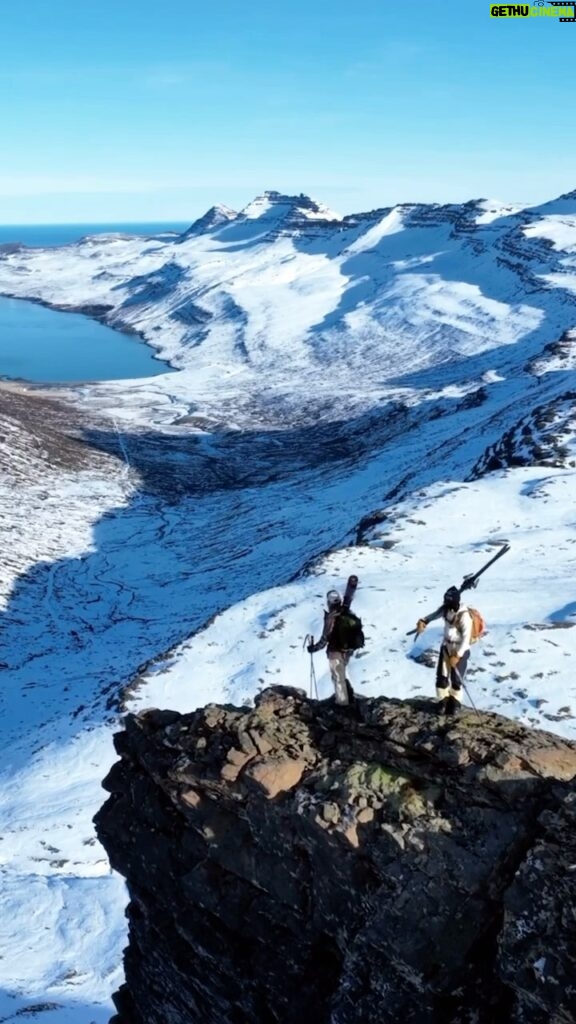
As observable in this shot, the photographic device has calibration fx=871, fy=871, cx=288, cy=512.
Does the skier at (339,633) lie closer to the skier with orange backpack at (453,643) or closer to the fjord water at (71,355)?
the skier with orange backpack at (453,643)

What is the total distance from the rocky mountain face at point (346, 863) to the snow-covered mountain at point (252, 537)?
8447 millimetres

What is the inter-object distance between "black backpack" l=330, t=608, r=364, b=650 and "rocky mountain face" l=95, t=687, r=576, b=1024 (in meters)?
0.97

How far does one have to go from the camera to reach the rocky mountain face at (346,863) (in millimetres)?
8852

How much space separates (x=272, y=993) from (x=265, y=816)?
237 centimetres

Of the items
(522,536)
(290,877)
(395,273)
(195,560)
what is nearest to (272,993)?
(290,877)

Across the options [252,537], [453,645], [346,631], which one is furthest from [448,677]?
[252,537]

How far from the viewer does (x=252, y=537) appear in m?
64.1

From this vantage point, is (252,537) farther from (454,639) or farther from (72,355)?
(72,355)

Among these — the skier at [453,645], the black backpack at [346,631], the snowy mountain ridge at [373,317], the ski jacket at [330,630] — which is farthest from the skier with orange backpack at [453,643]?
the snowy mountain ridge at [373,317]

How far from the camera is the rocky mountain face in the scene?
29.0ft

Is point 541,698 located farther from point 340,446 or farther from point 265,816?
point 340,446

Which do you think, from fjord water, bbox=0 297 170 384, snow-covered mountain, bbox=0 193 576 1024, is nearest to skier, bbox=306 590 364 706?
snow-covered mountain, bbox=0 193 576 1024

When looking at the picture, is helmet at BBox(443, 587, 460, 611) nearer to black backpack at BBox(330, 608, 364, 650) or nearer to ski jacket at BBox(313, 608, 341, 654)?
black backpack at BBox(330, 608, 364, 650)

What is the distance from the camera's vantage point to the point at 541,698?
2480cm
